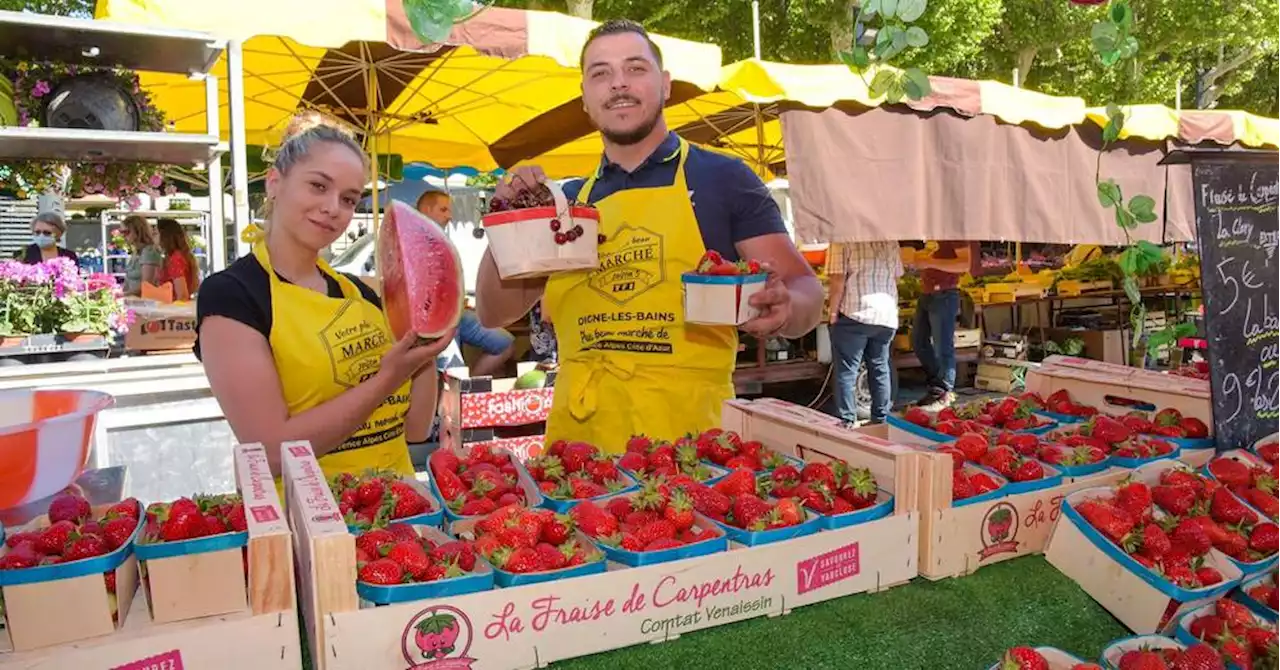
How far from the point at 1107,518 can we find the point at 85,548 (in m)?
1.78

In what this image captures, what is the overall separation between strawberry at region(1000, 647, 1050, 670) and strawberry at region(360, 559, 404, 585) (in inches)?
35.8

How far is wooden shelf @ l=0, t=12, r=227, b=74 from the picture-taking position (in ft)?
10.8

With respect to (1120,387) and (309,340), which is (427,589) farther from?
(1120,387)

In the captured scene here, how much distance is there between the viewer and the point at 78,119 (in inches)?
140

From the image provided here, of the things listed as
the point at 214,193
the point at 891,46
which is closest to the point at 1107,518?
the point at 891,46

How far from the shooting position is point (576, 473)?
190cm

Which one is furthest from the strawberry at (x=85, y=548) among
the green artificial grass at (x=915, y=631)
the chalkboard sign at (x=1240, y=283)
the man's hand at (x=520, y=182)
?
the chalkboard sign at (x=1240, y=283)

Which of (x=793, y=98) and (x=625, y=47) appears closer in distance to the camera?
(x=625, y=47)

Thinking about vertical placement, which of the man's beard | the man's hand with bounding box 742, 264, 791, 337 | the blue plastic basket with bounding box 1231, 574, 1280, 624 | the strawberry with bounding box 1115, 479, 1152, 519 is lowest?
the blue plastic basket with bounding box 1231, 574, 1280, 624

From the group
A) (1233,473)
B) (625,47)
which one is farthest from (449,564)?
(1233,473)

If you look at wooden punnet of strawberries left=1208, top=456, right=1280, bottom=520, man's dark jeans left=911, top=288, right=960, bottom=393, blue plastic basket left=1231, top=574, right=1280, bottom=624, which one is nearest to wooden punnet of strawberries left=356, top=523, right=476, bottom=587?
blue plastic basket left=1231, top=574, right=1280, bottom=624

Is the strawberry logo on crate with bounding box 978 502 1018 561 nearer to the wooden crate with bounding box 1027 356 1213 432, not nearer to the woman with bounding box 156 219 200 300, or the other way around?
the wooden crate with bounding box 1027 356 1213 432

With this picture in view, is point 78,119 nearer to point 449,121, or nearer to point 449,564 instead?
point 449,564

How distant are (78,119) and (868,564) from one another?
353 cm
